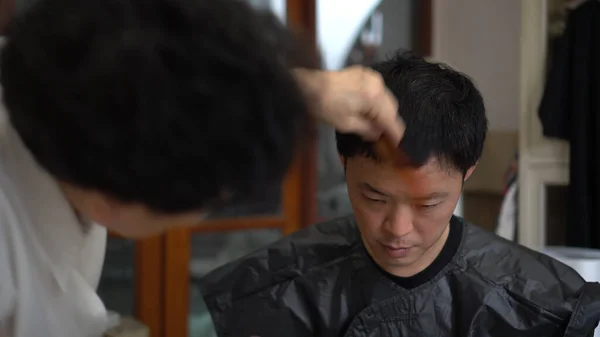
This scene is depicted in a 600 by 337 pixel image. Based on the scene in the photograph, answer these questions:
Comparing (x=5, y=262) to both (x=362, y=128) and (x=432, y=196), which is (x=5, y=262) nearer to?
(x=362, y=128)

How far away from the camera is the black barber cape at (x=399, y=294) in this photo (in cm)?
124

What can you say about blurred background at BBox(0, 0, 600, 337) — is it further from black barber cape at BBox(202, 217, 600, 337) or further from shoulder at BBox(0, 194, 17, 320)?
shoulder at BBox(0, 194, 17, 320)

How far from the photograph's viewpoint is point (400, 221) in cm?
108

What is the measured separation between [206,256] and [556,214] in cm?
127

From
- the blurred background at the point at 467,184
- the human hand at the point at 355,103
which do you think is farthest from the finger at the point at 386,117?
the blurred background at the point at 467,184

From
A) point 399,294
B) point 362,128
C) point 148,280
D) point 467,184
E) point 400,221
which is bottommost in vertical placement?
point 148,280

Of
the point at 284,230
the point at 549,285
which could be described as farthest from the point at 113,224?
the point at 284,230

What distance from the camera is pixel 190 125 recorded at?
0.47 m

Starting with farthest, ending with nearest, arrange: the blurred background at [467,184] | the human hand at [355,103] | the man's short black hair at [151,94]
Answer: the blurred background at [467,184]
the human hand at [355,103]
the man's short black hair at [151,94]

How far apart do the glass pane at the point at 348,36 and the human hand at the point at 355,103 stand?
1.78 meters

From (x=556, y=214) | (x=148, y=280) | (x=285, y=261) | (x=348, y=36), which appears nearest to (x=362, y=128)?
(x=285, y=261)

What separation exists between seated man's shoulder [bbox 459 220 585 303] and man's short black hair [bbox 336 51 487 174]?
26cm

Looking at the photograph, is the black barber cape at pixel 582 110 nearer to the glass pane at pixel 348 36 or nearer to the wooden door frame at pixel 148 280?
the glass pane at pixel 348 36

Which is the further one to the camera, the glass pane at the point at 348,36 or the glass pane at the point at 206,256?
the glass pane at the point at 348,36
